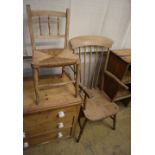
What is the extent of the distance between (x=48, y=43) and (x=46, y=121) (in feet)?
2.52

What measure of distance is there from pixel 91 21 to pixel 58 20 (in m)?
0.41

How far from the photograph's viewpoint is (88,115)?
4.92ft

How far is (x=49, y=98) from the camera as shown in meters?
A: 1.32

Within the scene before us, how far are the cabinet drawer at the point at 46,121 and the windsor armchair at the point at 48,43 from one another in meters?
0.16

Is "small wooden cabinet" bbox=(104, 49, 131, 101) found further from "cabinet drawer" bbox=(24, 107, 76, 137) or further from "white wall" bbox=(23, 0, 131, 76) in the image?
"cabinet drawer" bbox=(24, 107, 76, 137)

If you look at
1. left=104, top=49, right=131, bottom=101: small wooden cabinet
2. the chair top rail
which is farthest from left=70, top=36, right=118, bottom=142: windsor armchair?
left=104, top=49, right=131, bottom=101: small wooden cabinet

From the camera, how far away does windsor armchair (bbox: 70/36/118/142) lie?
4.89 ft

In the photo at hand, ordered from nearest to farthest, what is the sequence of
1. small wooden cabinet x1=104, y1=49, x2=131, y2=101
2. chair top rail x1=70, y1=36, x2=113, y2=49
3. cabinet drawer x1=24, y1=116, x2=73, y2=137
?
cabinet drawer x1=24, y1=116, x2=73, y2=137, chair top rail x1=70, y1=36, x2=113, y2=49, small wooden cabinet x1=104, y1=49, x2=131, y2=101

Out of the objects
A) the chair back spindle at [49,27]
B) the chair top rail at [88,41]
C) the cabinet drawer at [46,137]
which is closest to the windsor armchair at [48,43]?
the chair back spindle at [49,27]

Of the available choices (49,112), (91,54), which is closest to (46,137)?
(49,112)

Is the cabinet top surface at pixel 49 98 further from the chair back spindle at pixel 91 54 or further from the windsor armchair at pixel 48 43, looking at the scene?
the chair back spindle at pixel 91 54

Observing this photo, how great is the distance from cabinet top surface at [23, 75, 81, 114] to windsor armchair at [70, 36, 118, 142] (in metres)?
0.13

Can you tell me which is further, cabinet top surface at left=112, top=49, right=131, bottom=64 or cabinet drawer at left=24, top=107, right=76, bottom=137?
cabinet top surface at left=112, top=49, right=131, bottom=64
